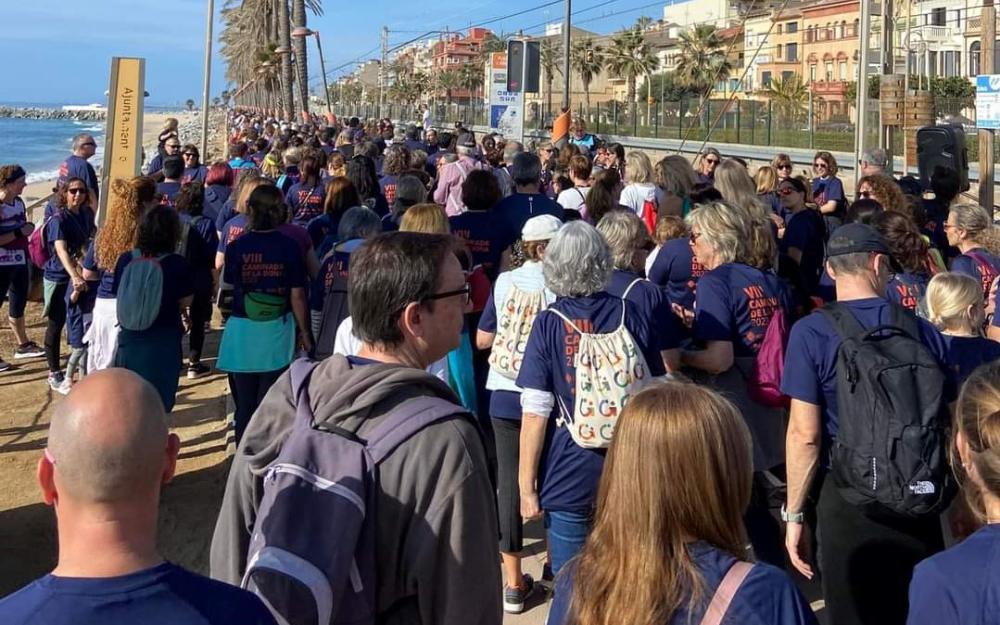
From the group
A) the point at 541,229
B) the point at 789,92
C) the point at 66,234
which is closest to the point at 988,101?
the point at 541,229

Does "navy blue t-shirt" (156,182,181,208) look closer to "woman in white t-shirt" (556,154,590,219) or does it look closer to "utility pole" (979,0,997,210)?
"woman in white t-shirt" (556,154,590,219)

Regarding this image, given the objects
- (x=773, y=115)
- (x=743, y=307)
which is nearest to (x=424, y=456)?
(x=743, y=307)

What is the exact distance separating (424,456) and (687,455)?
534mm

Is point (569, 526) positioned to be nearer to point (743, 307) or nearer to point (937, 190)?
point (743, 307)

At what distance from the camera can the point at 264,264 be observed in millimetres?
5473

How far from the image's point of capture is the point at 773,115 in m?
33.7

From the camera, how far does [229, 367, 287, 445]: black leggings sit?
5.63 m

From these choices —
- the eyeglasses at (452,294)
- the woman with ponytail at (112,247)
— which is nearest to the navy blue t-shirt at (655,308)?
the eyeglasses at (452,294)

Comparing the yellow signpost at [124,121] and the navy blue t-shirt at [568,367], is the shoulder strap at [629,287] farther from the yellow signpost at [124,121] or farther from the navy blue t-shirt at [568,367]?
the yellow signpost at [124,121]

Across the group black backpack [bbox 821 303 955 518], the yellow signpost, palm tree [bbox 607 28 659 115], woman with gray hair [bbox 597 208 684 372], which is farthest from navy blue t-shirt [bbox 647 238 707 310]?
palm tree [bbox 607 28 659 115]

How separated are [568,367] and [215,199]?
21.7 ft

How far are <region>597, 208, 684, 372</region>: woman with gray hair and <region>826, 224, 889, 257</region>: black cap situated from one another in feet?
2.27

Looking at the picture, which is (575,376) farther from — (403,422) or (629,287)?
(403,422)

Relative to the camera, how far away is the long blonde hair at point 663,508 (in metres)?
1.81
